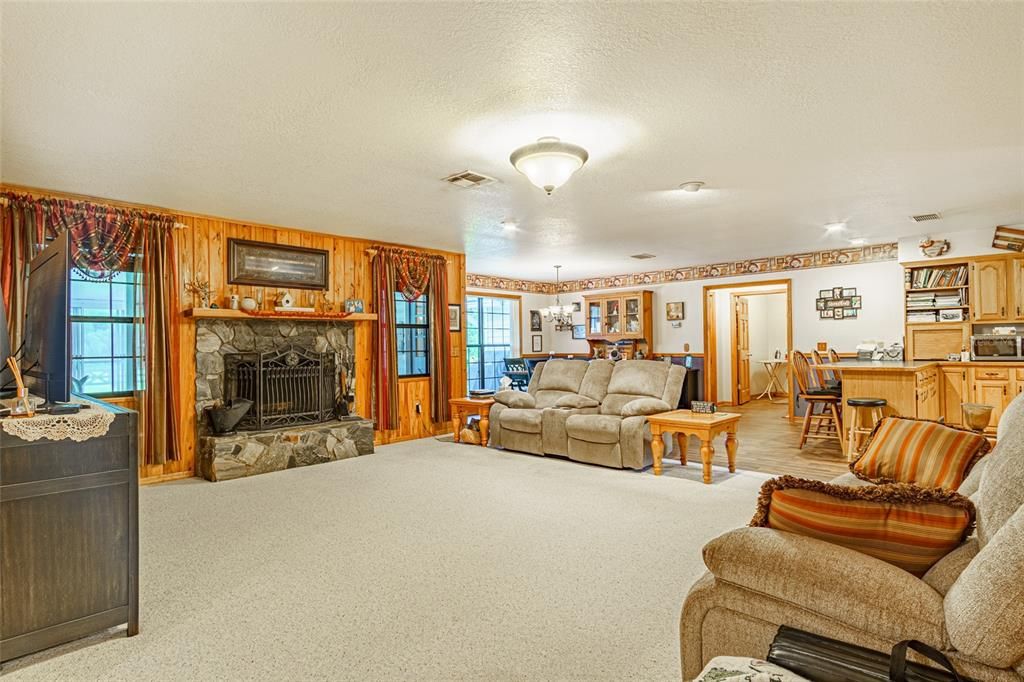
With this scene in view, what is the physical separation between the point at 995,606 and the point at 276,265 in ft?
19.1

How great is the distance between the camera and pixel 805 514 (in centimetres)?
147

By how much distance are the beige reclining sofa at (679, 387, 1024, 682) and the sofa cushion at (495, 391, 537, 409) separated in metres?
4.54

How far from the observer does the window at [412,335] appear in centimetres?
670

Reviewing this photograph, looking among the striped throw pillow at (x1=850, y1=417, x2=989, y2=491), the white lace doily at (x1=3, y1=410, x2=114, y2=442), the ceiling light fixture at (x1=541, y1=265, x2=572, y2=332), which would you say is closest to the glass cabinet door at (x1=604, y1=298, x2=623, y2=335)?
the ceiling light fixture at (x1=541, y1=265, x2=572, y2=332)

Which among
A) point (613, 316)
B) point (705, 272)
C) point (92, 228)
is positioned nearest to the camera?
point (92, 228)

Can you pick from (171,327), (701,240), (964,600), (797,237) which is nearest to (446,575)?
(964,600)

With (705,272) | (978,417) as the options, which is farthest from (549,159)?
(705,272)

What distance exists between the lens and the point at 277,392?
5.50 meters

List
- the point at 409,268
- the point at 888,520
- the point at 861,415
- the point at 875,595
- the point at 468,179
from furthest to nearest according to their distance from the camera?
the point at 409,268
the point at 861,415
the point at 468,179
the point at 888,520
the point at 875,595

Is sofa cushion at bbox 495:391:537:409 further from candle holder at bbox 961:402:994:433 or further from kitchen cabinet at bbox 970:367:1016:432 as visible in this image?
kitchen cabinet at bbox 970:367:1016:432

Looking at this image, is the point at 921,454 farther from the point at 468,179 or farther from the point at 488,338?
the point at 488,338

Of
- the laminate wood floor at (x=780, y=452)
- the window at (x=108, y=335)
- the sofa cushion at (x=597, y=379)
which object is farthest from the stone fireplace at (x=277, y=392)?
the laminate wood floor at (x=780, y=452)

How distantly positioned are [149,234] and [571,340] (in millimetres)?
7578

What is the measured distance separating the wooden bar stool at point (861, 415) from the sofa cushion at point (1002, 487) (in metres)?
3.65
